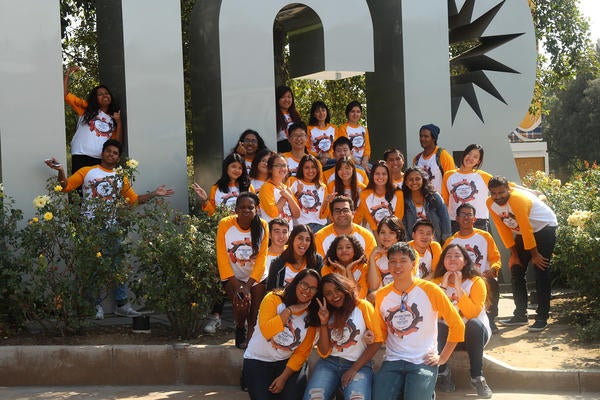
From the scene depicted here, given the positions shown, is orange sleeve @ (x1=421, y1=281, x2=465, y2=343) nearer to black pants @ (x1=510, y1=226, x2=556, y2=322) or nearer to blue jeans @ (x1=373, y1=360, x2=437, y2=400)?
blue jeans @ (x1=373, y1=360, x2=437, y2=400)

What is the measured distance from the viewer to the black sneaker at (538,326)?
804cm

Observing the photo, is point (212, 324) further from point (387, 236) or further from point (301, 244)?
point (387, 236)

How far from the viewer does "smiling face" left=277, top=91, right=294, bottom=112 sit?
9562 mm

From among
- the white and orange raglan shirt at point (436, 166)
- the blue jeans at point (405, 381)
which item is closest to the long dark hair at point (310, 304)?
the blue jeans at point (405, 381)

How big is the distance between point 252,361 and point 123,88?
3.89 m

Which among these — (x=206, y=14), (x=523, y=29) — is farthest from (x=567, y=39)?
(x=206, y=14)

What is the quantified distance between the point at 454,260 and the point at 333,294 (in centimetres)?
128

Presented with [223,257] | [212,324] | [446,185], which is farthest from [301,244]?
[446,185]

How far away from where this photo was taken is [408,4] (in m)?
10.4

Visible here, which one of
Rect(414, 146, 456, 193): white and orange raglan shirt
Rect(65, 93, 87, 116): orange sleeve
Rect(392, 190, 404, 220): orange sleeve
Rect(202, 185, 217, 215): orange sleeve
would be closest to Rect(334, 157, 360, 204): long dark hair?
Rect(392, 190, 404, 220): orange sleeve

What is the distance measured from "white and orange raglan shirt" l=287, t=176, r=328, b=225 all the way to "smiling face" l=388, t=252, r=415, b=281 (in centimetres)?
247

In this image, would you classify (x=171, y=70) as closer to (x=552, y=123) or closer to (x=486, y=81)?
(x=486, y=81)

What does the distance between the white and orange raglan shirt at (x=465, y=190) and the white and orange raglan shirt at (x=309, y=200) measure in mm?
1431

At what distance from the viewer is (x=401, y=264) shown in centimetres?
582
